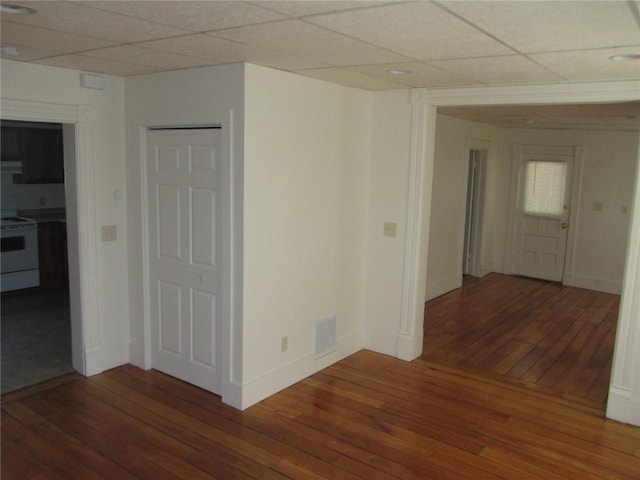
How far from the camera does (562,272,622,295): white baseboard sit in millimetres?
7570

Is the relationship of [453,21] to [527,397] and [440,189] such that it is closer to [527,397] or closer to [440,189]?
[527,397]

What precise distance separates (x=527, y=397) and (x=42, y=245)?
18.7 ft

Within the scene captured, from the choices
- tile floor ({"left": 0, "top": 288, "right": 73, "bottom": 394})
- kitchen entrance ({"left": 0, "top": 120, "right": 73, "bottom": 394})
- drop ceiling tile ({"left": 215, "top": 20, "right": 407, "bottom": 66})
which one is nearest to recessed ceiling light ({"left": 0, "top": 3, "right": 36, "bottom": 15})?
drop ceiling tile ({"left": 215, "top": 20, "right": 407, "bottom": 66})

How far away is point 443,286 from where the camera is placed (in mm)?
7145

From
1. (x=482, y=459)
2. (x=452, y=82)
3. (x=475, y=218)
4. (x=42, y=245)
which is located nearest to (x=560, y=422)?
(x=482, y=459)

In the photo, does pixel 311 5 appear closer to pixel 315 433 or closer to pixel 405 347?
pixel 315 433

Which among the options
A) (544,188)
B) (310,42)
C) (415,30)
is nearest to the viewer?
(415,30)

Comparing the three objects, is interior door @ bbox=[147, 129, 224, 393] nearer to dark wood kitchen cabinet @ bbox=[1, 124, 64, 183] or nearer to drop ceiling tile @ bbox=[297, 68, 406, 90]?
drop ceiling tile @ bbox=[297, 68, 406, 90]

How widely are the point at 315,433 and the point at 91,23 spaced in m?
2.70

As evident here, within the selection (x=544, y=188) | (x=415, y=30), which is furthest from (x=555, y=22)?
(x=544, y=188)

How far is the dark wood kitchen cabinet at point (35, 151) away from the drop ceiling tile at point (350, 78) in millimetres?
4025

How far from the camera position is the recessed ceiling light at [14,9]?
2.18 metres

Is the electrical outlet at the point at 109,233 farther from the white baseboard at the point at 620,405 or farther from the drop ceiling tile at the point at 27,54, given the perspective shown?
the white baseboard at the point at 620,405

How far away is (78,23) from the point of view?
2461 millimetres
